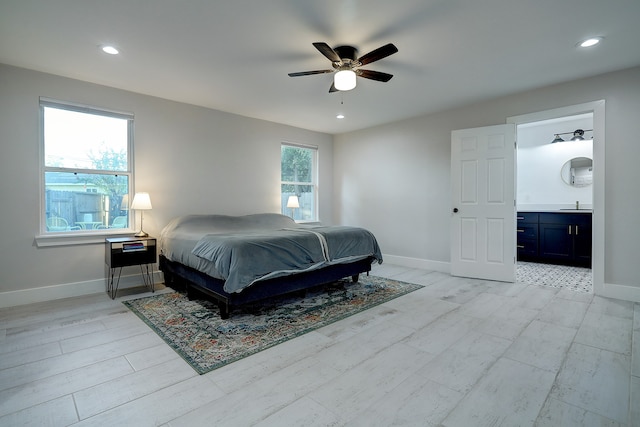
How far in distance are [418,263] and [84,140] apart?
504cm

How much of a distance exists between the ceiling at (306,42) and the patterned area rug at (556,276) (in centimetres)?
256

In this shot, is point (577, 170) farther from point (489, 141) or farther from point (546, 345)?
point (546, 345)

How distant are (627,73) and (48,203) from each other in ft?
21.7

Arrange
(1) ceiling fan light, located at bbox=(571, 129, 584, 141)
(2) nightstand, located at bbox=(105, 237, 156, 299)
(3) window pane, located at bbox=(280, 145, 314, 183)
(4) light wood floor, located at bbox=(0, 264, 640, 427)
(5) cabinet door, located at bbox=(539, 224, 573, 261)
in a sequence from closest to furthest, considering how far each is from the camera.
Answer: (4) light wood floor, located at bbox=(0, 264, 640, 427) < (2) nightstand, located at bbox=(105, 237, 156, 299) < (5) cabinet door, located at bbox=(539, 224, 573, 261) < (1) ceiling fan light, located at bbox=(571, 129, 584, 141) < (3) window pane, located at bbox=(280, 145, 314, 183)

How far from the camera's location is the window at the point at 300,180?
19.0ft

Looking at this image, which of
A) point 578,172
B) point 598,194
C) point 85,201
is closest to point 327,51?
point 85,201

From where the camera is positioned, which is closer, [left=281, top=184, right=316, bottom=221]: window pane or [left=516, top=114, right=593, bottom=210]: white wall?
[left=516, top=114, right=593, bottom=210]: white wall

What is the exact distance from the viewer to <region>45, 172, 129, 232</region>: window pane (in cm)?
355

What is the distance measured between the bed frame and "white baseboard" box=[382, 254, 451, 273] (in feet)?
4.78

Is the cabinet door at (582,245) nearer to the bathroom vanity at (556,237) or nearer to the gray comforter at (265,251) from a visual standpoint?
the bathroom vanity at (556,237)

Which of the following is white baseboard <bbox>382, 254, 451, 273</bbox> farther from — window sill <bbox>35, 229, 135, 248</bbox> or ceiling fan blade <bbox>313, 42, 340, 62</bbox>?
window sill <bbox>35, 229, 135, 248</bbox>

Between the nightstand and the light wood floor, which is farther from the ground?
the nightstand

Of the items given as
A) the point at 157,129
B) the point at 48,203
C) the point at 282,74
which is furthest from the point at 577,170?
the point at 48,203

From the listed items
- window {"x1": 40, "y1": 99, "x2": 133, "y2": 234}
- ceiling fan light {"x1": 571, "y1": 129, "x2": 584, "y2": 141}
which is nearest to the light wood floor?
window {"x1": 40, "y1": 99, "x2": 133, "y2": 234}
